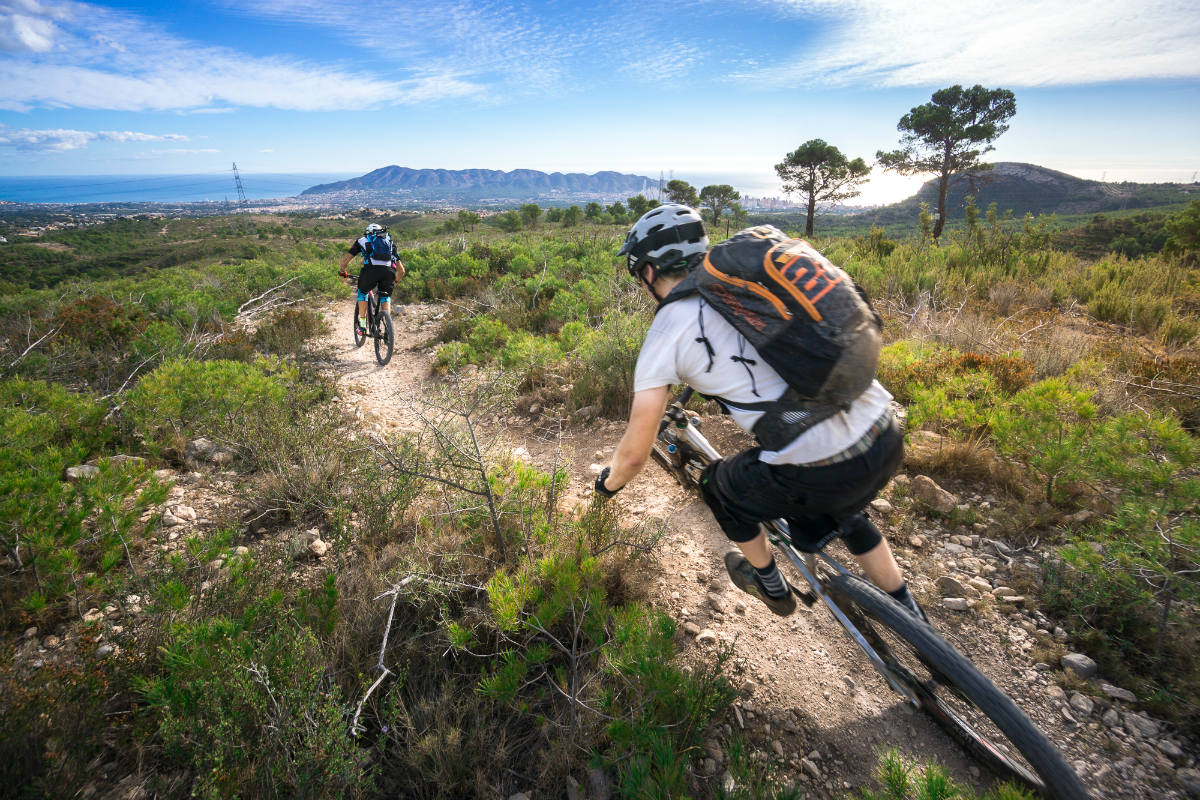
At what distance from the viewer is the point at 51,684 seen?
1.91 meters

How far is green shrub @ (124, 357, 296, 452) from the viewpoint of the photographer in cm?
415

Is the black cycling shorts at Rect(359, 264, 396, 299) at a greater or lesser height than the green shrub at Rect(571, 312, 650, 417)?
greater

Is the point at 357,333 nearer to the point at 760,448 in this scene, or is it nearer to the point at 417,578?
the point at 417,578

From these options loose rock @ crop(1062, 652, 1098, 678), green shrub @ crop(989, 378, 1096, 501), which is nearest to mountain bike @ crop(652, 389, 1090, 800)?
loose rock @ crop(1062, 652, 1098, 678)

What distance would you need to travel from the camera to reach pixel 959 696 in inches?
73.4

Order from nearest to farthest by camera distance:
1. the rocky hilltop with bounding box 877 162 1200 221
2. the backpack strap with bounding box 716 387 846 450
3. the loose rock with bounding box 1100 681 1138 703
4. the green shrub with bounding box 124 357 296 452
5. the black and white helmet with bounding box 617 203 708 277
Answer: the backpack strap with bounding box 716 387 846 450, the loose rock with bounding box 1100 681 1138 703, the black and white helmet with bounding box 617 203 708 277, the green shrub with bounding box 124 357 296 452, the rocky hilltop with bounding box 877 162 1200 221

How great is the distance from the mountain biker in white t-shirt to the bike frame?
0.23m

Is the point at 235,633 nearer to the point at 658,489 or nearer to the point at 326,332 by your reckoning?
the point at 658,489

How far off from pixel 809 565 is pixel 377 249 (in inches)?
308

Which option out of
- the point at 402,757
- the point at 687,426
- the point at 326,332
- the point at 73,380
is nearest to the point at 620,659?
the point at 402,757

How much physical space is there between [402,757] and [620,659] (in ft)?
3.24

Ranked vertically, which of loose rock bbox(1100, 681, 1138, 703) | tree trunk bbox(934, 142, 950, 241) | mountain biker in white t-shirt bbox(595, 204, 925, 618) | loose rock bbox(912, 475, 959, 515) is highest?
tree trunk bbox(934, 142, 950, 241)

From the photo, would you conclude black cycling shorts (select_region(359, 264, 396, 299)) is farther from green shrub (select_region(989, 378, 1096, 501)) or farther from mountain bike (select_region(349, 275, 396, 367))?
green shrub (select_region(989, 378, 1096, 501))

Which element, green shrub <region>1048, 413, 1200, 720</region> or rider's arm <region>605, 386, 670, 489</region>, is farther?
green shrub <region>1048, 413, 1200, 720</region>
